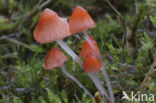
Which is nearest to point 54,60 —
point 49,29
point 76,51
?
point 49,29

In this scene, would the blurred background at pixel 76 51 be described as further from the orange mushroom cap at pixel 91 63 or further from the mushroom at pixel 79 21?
the mushroom at pixel 79 21

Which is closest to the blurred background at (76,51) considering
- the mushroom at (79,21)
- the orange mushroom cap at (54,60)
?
the orange mushroom cap at (54,60)

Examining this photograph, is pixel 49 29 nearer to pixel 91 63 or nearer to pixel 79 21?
pixel 79 21

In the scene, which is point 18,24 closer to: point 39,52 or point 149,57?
point 39,52

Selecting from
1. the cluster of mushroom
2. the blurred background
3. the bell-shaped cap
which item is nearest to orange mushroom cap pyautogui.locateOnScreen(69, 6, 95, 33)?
the cluster of mushroom

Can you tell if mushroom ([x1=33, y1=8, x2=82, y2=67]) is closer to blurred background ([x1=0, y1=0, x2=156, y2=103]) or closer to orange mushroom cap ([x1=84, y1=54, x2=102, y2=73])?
orange mushroom cap ([x1=84, y1=54, x2=102, y2=73])

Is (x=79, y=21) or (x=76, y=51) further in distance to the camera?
(x=76, y=51)

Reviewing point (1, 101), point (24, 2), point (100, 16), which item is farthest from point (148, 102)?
point (24, 2)
